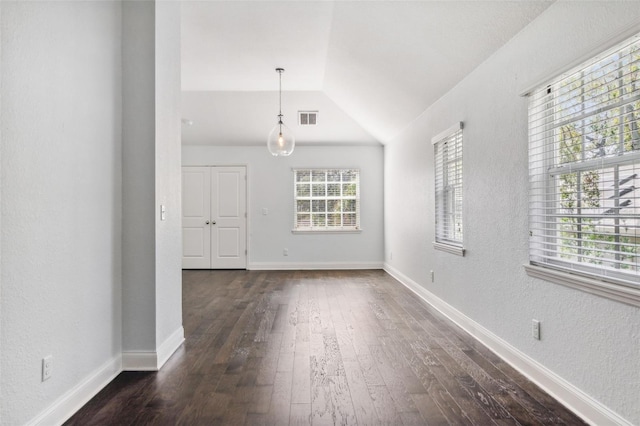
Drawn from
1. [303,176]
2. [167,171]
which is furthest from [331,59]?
[303,176]

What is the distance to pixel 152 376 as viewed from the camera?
8.57 feet

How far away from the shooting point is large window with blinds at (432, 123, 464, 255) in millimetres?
4027

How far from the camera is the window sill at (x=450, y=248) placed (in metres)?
3.82

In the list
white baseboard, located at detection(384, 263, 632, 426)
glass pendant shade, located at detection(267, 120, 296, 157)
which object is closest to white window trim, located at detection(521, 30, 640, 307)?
white baseboard, located at detection(384, 263, 632, 426)

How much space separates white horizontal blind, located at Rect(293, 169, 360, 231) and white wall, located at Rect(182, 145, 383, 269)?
0.39 feet

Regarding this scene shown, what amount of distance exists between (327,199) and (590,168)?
5681mm

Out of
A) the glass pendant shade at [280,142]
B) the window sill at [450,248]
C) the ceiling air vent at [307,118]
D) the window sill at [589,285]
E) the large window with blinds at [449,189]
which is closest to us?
Answer: the window sill at [589,285]

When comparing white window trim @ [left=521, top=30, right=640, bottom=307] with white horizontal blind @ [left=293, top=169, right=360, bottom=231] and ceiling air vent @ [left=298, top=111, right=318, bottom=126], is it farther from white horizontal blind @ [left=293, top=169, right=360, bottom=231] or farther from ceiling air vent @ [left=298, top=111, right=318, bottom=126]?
white horizontal blind @ [left=293, top=169, right=360, bottom=231]

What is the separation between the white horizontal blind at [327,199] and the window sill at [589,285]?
16.9ft

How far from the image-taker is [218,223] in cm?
767

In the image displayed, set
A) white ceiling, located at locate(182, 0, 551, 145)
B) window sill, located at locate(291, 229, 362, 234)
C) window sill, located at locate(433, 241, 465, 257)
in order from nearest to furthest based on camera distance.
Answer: white ceiling, located at locate(182, 0, 551, 145) < window sill, located at locate(433, 241, 465, 257) < window sill, located at locate(291, 229, 362, 234)

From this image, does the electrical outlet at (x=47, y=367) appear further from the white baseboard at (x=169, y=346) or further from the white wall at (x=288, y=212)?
the white wall at (x=288, y=212)

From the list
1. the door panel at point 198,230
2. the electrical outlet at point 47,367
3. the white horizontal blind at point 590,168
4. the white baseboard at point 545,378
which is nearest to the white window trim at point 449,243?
the white baseboard at point 545,378

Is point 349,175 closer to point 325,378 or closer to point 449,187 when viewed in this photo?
point 449,187
